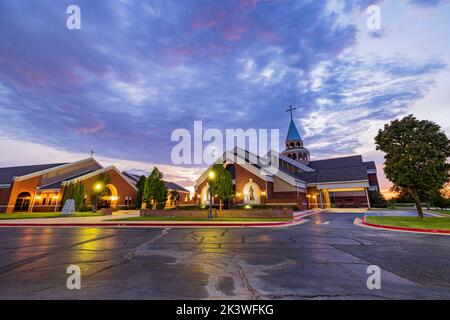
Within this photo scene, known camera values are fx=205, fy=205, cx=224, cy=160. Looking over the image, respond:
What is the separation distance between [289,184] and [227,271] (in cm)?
2754

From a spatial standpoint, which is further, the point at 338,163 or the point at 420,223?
the point at 338,163

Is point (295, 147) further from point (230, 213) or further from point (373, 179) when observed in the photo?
point (230, 213)

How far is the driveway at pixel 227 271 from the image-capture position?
146 inches

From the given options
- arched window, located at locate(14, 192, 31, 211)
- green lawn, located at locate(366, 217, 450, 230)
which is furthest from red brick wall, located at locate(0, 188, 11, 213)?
green lawn, located at locate(366, 217, 450, 230)

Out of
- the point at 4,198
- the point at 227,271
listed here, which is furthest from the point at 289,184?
the point at 4,198

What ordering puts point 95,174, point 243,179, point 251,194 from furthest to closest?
point 95,174 → point 243,179 → point 251,194

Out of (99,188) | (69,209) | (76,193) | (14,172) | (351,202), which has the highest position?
(14,172)

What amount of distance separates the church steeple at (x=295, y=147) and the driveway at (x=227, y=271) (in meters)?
50.2

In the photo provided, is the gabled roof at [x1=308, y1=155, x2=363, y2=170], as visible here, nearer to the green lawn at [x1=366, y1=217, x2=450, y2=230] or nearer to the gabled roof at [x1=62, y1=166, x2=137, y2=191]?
the green lawn at [x1=366, y1=217, x2=450, y2=230]

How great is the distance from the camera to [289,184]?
3070 cm

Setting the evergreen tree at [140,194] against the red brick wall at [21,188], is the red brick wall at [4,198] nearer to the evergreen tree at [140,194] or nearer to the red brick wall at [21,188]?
the red brick wall at [21,188]

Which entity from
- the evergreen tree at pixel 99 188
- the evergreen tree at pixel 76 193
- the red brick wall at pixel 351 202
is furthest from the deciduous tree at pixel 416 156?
the evergreen tree at pixel 76 193

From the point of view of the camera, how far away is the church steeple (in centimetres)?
5619
